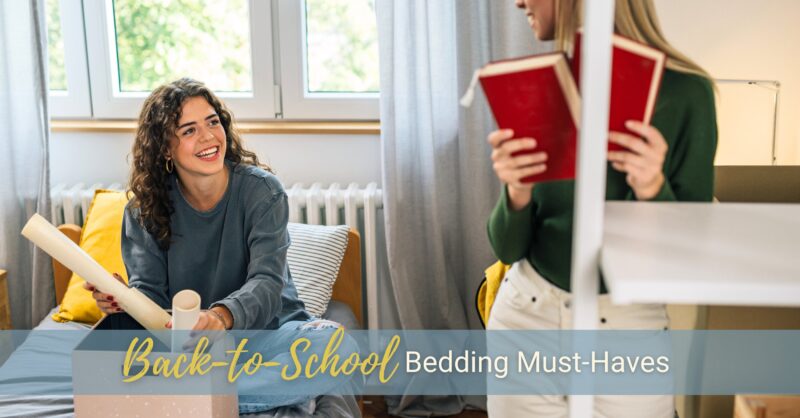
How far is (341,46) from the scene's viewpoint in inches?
110

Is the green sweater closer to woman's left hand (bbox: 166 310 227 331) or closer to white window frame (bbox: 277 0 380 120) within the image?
woman's left hand (bbox: 166 310 227 331)

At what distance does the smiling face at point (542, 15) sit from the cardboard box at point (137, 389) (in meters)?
0.84

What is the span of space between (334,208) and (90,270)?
115 centimetres

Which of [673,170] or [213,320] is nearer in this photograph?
[673,170]

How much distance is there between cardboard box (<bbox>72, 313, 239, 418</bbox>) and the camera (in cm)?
152

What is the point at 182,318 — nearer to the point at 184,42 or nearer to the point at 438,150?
the point at 438,150

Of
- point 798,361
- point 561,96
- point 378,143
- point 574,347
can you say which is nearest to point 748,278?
point 574,347

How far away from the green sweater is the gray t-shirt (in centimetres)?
91

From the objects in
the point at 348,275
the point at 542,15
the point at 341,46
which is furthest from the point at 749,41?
the point at 542,15

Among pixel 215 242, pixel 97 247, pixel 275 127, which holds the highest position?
pixel 275 127

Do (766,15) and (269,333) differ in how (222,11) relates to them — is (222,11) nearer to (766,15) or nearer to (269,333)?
(269,333)

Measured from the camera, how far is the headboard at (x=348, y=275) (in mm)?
2639

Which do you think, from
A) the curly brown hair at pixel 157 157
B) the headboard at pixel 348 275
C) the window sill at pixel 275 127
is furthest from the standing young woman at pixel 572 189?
the window sill at pixel 275 127

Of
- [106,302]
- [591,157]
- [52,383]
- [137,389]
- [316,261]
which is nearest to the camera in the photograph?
[591,157]
